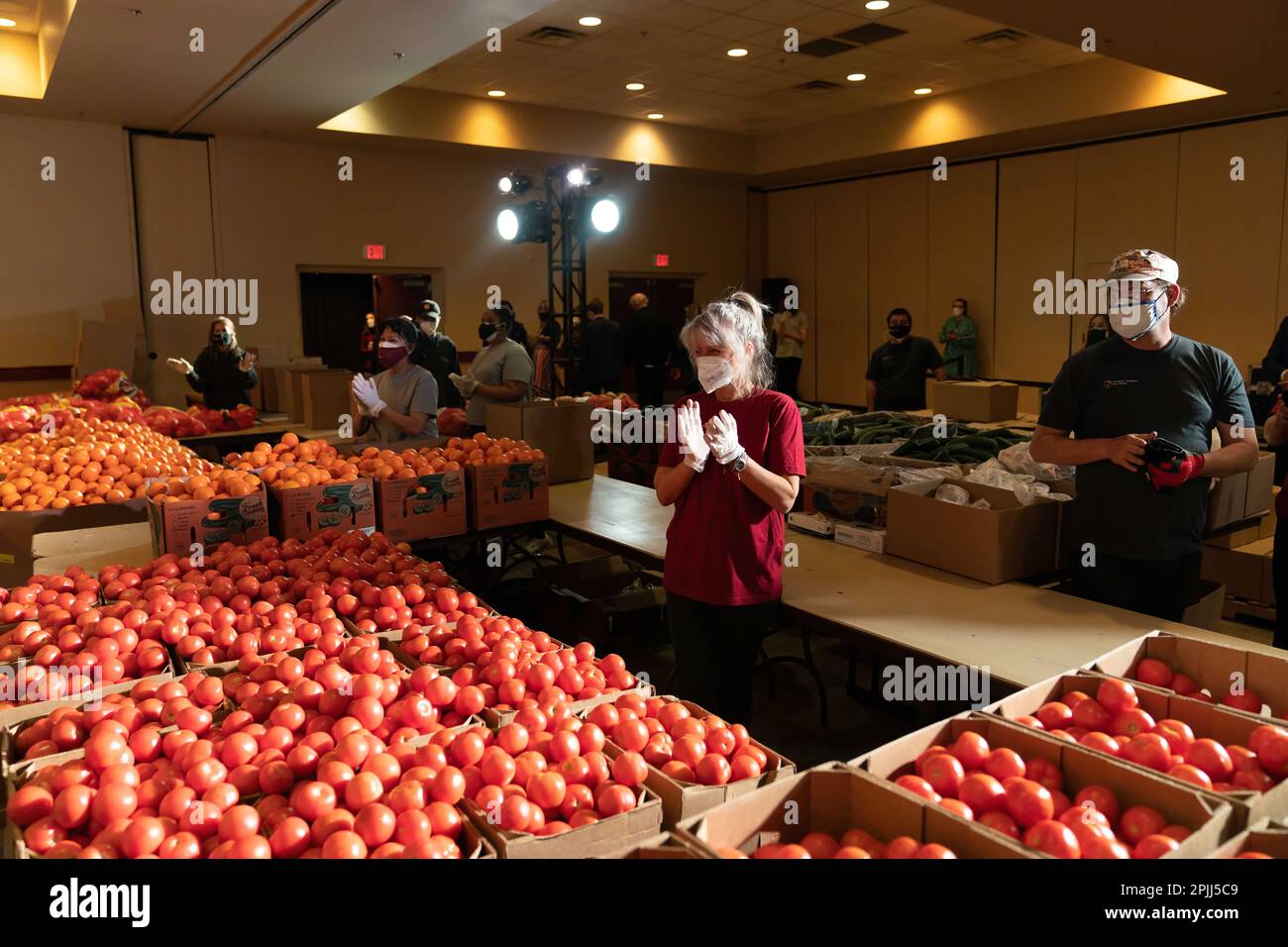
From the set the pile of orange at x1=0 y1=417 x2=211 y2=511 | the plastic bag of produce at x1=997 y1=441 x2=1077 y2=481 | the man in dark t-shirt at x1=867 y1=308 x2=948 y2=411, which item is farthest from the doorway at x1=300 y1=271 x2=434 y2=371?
the plastic bag of produce at x1=997 y1=441 x2=1077 y2=481

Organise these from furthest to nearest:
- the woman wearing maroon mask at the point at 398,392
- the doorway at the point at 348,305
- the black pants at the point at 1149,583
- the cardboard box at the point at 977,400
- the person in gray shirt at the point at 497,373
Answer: the doorway at the point at 348,305, the cardboard box at the point at 977,400, the person in gray shirt at the point at 497,373, the woman wearing maroon mask at the point at 398,392, the black pants at the point at 1149,583

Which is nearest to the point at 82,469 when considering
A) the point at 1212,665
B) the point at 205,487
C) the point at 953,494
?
the point at 205,487

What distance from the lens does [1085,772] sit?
5.04 ft

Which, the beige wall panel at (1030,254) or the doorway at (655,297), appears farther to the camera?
the doorway at (655,297)

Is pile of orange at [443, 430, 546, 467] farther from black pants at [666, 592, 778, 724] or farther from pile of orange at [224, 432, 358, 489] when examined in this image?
black pants at [666, 592, 778, 724]

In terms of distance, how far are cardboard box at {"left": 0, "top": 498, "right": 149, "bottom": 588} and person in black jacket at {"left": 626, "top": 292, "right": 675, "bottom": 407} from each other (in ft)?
21.7

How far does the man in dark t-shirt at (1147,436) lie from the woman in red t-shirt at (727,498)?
35.5 inches

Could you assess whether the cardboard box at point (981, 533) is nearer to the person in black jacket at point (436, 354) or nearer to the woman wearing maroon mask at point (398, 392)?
the woman wearing maroon mask at point (398, 392)

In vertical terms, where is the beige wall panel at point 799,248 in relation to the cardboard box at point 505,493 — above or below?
above

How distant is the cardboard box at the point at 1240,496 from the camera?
327 cm

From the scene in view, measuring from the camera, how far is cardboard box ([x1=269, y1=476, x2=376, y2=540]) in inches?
140

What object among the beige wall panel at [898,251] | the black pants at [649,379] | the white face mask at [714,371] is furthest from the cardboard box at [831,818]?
the beige wall panel at [898,251]

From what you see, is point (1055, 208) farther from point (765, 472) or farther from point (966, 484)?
point (765, 472)

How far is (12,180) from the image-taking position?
8.62m
